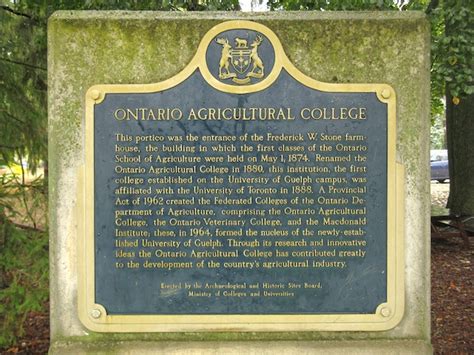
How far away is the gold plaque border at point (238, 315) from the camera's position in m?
3.77

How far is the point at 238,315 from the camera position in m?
3.81

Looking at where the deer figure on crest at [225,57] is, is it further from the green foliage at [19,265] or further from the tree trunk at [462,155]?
the tree trunk at [462,155]

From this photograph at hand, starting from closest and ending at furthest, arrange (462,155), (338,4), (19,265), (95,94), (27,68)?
(95,94)
(19,265)
(27,68)
(338,4)
(462,155)

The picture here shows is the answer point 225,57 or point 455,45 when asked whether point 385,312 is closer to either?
point 225,57

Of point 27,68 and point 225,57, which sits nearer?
point 225,57

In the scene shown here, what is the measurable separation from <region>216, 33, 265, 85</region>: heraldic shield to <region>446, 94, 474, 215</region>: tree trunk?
7.77 m

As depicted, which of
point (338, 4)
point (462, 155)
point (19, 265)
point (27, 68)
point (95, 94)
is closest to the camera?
point (95, 94)

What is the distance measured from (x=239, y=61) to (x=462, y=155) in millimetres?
8158

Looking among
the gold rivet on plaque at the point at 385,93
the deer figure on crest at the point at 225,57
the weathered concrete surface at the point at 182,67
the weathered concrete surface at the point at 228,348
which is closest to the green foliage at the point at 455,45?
the weathered concrete surface at the point at 182,67

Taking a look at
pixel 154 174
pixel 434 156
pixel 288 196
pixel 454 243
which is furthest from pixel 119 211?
pixel 434 156

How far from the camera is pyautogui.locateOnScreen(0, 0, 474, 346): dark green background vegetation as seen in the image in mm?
5371

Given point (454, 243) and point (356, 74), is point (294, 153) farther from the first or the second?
point (454, 243)

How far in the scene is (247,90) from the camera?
378 centimetres

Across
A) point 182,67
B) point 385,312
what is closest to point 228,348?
point 385,312
